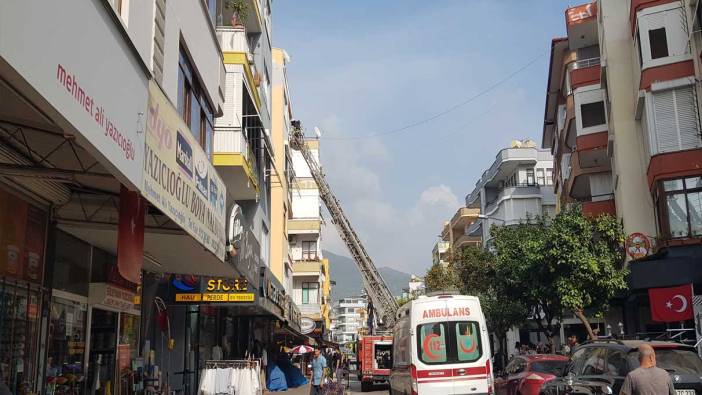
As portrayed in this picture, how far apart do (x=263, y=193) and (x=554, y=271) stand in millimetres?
13183

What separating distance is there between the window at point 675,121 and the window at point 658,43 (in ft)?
5.15

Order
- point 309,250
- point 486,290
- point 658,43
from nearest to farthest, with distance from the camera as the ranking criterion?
point 658,43 → point 486,290 → point 309,250

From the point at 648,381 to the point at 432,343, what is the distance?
8.28m

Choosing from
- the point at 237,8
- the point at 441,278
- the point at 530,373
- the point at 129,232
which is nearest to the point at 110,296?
the point at 129,232

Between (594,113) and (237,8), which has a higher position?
(594,113)

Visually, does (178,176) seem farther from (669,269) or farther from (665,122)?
(665,122)

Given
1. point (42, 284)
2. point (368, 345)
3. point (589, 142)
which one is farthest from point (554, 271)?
point (42, 284)

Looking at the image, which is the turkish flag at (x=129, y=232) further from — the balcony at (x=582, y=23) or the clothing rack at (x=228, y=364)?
the balcony at (x=582, y=23)

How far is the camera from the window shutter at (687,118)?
24.3 metres

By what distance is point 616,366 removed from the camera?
11008 millimetres

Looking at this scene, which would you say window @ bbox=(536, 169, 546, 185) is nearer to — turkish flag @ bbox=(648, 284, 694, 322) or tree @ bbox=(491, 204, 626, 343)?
tree @ bbox=(491, 204, 626, 343)

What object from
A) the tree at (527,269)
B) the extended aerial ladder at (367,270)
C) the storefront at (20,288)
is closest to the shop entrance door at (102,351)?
the storefront at (20,288)

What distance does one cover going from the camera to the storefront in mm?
8411

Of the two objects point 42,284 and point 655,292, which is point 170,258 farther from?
point 655,292
